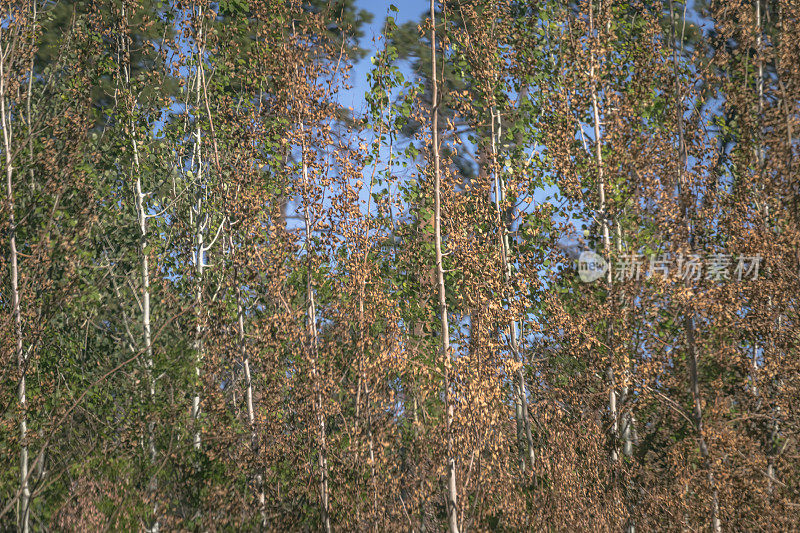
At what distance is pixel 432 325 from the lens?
40.4 feet

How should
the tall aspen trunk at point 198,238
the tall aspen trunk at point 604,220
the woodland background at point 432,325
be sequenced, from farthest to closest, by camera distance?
the tall aspen trunk at point 198,238
the tall aspen trunk at point 604,220
the woodland background at point 432,325

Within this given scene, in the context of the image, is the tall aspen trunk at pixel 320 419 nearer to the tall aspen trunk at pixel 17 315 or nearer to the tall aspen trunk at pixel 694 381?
the tall aspen trunk at pixel 17 315

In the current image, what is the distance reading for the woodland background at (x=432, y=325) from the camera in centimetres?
803

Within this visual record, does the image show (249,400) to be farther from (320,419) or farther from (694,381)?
(694,381)

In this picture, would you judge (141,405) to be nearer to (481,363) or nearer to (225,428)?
(225,428)

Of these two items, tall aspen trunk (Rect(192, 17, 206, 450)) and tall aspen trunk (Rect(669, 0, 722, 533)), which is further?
tall aspen trunk (Rect(192, 17, 206, 450))

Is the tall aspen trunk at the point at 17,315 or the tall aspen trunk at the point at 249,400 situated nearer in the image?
the tall aspen trunk at the point at 17,315

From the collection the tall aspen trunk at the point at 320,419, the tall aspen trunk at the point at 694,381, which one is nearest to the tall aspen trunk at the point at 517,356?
the tall aspen trunk at the point at 694,381

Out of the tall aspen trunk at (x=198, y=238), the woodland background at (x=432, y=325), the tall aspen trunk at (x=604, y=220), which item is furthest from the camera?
the tall aspen trunk at (x=198, y=238)

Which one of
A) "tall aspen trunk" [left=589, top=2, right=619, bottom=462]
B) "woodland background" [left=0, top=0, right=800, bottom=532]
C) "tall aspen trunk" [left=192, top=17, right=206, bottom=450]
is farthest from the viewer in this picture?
"tall aspen trunk" [left=192, top=17, right=206, bottom=450]

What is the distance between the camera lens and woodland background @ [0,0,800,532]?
803cm

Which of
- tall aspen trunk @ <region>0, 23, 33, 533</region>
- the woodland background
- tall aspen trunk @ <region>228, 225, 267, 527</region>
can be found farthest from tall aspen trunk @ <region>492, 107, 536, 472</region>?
tall aspen trunk @ <region>0, 23, 33, 533</region>

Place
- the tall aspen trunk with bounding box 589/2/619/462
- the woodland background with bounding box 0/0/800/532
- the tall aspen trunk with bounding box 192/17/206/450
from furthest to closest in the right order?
the tall aspen trunk with bounding box 192/17/206/450 → the tall aspen trunk with bounding box 589/2/619/462 → the woodland background with bounding box 0/0/800/532

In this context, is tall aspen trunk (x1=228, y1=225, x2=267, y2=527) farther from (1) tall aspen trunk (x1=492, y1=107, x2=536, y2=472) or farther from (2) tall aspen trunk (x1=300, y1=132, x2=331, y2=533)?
(1) tall aspen trunk (x1=492, y1=107, x2=536, y2=472)
